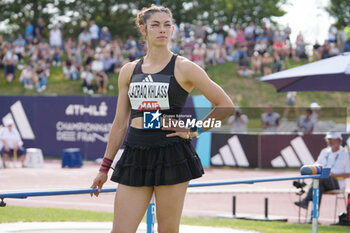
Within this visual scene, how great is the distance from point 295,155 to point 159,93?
47.2ft

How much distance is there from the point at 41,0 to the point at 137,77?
132 ft

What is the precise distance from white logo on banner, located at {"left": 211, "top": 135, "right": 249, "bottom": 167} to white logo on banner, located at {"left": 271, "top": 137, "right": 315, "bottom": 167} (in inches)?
36.3

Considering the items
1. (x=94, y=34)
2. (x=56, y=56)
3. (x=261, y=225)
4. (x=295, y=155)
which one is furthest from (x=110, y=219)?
(x=56, y=56)

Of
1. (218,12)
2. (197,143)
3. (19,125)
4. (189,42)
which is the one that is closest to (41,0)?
(218,12)

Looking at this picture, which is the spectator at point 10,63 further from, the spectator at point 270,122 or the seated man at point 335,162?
the seated man at point 335,162

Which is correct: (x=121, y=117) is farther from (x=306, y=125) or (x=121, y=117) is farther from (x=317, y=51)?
(x=317, y=51)

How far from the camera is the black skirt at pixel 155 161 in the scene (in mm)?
3850

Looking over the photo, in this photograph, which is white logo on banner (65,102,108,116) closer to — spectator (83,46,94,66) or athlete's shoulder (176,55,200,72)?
spectator (83,46,94,66)

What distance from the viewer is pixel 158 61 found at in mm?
4035

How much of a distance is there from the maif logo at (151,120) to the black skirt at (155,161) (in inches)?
0.9

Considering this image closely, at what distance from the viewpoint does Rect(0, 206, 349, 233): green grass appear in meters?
8.69

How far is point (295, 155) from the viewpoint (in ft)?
58.6

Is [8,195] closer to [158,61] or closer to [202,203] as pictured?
[158,61]

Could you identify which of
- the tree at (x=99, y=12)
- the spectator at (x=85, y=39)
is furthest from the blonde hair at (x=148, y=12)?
the tree at (x=99, y=12)
